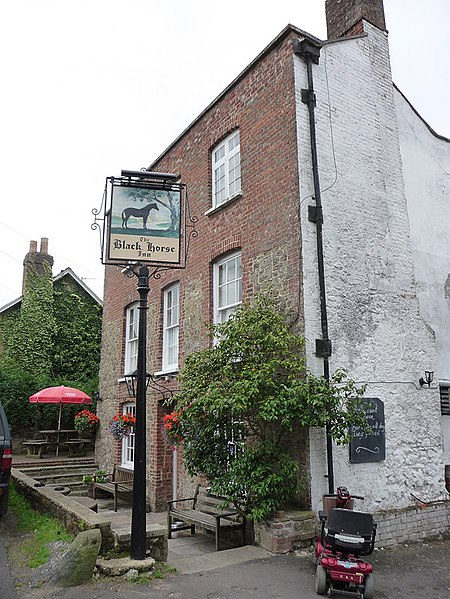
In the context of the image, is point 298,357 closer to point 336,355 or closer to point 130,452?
point 336,355

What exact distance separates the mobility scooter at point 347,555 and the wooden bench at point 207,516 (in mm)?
2281

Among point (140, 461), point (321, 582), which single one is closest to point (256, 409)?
point (140, 461)

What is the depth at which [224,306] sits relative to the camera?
10969mm

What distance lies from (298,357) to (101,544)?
3875mm

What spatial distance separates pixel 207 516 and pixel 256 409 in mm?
2203

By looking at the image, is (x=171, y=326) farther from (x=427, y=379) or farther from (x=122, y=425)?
(x=427, y=379)

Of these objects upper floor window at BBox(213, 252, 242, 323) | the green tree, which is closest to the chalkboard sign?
the green tree

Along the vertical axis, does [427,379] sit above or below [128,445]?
above

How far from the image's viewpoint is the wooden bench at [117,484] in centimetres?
1211

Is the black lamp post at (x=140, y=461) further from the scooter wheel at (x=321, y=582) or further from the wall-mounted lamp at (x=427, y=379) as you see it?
the wall-mounted lamp at (x=427, y=379)

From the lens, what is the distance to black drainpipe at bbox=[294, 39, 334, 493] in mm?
8391

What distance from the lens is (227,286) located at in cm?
1103

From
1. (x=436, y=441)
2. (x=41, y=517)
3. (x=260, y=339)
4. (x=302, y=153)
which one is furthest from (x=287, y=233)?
(x=41, y=517)

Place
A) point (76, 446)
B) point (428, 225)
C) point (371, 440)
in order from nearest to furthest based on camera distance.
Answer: point (371, 440)
point (428, 225)
point (76, 446)
